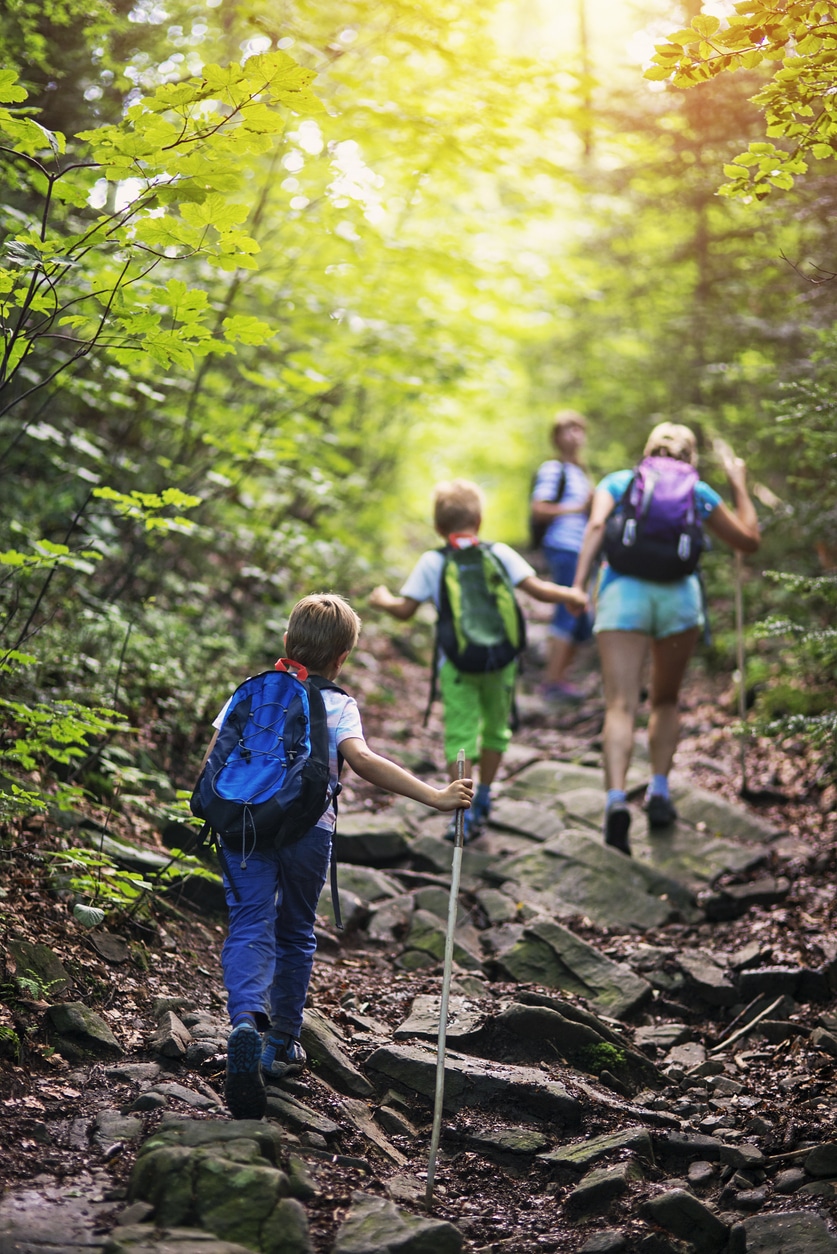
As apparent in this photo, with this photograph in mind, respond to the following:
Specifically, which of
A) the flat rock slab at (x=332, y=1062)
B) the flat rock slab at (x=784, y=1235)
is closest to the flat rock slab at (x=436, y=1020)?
the flat rock slab at (x=332, y=1062)

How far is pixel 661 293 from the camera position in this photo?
12.0 meters

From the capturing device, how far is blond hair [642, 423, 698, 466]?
20.7ft

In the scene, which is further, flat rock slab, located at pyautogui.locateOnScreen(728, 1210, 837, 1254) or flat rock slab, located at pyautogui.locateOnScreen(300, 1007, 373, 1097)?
flat rock slab, located at pyautogui.locateOnScreen(300, 1007, 373, 1097)

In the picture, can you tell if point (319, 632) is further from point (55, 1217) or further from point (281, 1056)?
point (55, 1217)

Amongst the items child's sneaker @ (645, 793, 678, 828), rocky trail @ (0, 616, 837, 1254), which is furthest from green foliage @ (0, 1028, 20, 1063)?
child's sneaker @ (645, 793, 678, 828)

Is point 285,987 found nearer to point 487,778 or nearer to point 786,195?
point 487,778

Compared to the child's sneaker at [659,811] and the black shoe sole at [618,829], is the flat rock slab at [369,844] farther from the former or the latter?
the child's sneaker at [659,811]

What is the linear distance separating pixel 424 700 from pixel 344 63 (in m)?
5.96

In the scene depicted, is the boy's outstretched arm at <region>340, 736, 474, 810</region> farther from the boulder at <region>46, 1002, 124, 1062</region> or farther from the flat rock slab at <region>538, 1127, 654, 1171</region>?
the boulder at <region>46, 1002, 124, 1062</region>

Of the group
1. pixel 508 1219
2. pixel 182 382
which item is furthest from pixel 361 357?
pixel 508 1219

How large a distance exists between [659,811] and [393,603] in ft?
7.74

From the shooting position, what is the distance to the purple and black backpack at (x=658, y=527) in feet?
19.6

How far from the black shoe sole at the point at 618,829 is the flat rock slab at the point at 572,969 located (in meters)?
1.16

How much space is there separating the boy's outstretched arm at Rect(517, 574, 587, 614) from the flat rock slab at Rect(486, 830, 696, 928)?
57.5 inches
